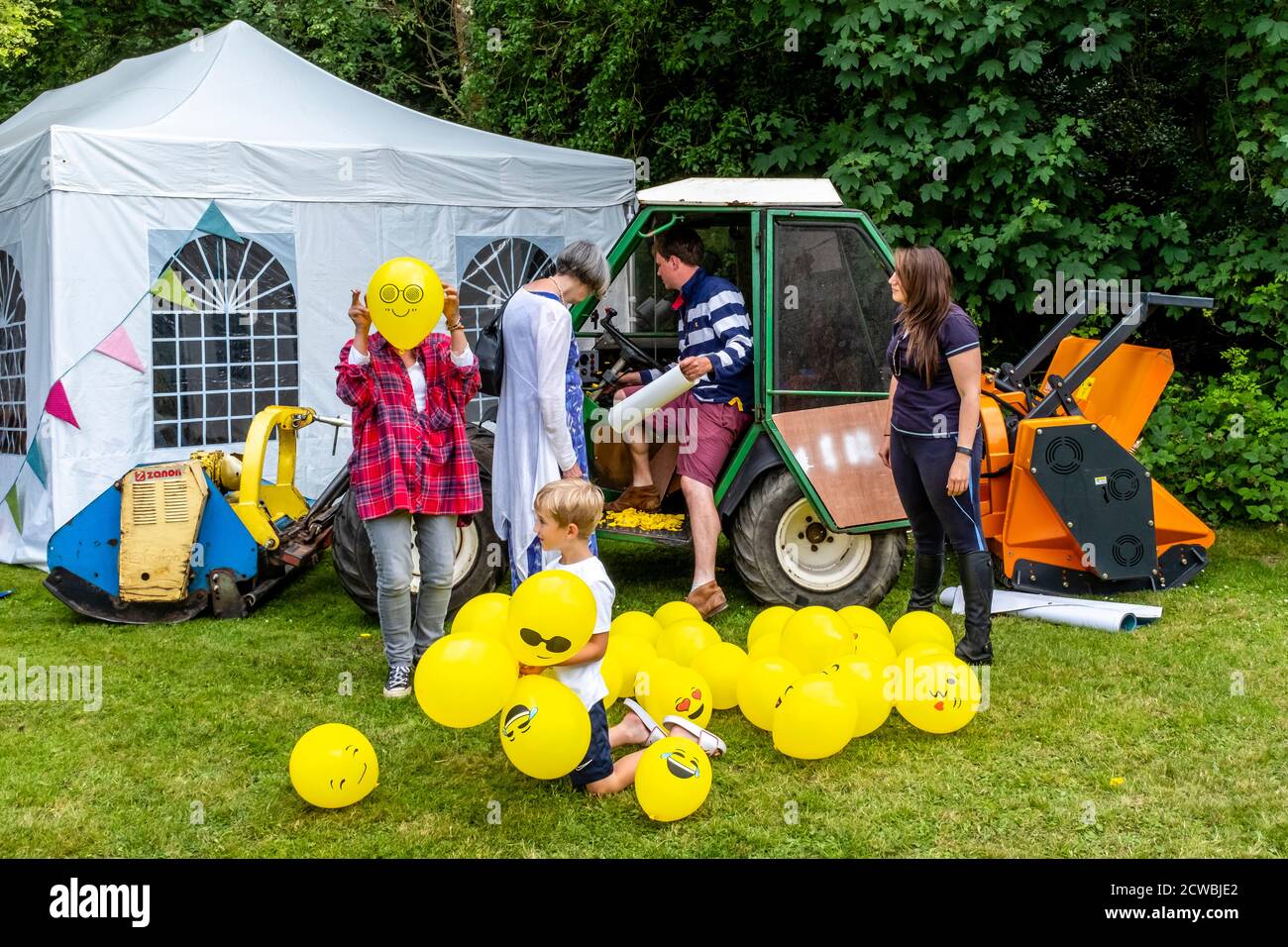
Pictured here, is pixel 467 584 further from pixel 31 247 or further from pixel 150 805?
pixel 31 247

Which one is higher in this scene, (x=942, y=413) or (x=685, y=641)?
(x=942, y=413)

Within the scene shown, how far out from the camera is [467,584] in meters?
6.14

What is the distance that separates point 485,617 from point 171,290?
16.2ft

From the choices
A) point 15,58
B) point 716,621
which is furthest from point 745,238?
point 15,58

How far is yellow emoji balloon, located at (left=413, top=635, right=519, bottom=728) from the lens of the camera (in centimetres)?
350

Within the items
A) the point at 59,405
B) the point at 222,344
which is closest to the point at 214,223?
the point at 222,344

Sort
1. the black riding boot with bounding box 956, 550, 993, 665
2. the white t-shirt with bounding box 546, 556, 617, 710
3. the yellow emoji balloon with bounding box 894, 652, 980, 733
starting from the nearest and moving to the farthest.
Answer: the white t-shirt with bounding box 546, 556, 617, 710
the yellow emoji balloon with bounding box 894, 652, 980, 733
the black riding boot with bounding box 956, 550, 993, 665

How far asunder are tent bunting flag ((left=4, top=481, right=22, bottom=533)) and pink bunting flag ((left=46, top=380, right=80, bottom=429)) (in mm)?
858

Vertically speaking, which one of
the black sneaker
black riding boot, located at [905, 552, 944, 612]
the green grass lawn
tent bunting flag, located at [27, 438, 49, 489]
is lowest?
the green grass lawn

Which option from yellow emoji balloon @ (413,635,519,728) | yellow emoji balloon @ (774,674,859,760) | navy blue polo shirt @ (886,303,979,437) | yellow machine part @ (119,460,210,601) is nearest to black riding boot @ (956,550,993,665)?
navy blue polo shirt @ (886,303,979,437)

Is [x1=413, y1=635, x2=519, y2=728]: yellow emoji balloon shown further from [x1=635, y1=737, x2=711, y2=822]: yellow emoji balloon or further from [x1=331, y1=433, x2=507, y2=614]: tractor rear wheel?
[x1=331, y1=433, x2=507, y2=614]: tractor rear wheel

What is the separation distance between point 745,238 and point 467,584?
230cm

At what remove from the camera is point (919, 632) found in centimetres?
465

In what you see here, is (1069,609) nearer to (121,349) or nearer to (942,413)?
(942,413)
